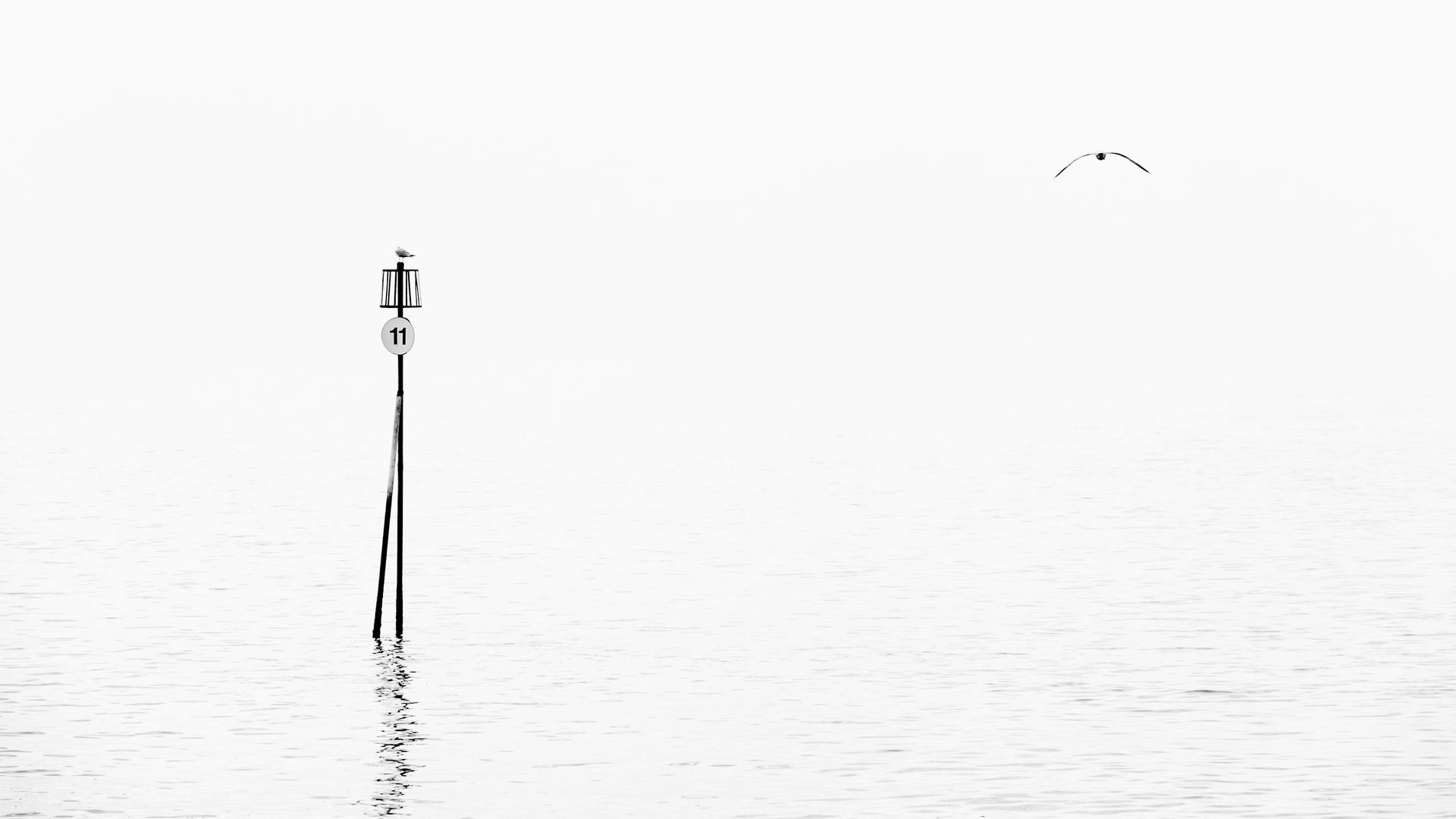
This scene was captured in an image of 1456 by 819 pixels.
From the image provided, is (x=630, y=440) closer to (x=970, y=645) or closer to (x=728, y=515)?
(x=728, y=515)

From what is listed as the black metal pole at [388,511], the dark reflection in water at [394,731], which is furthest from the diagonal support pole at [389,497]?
the dark reflection in water at [394,731]

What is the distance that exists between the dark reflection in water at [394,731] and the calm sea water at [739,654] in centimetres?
11

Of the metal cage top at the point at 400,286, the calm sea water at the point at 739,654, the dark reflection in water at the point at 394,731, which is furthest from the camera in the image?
the metal cage top at the point at 400,286

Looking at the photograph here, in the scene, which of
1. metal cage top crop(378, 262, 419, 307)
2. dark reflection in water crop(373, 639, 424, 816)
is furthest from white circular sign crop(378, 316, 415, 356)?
dark reflection in water crop(373, 639, 424, 816)

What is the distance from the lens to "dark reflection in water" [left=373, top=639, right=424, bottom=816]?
2539 cm

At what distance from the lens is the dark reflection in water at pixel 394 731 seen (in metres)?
25.4

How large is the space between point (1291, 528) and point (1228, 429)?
84.7m

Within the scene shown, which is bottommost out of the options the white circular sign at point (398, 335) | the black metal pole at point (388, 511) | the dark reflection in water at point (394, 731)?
the dark reflection in water at point (394, 731)

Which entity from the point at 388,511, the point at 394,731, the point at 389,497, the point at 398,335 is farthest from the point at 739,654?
the point at 394,731

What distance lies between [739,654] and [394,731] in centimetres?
1159

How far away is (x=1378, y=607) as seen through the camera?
47312 millimetres

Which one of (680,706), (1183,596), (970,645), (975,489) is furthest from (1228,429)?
(680,706)

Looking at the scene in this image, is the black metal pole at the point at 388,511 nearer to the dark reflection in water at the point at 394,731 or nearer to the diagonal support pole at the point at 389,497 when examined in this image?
the diagonal support pole at the point at 389,497

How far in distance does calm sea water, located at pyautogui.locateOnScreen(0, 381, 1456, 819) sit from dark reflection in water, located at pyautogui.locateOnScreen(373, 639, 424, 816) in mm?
110
